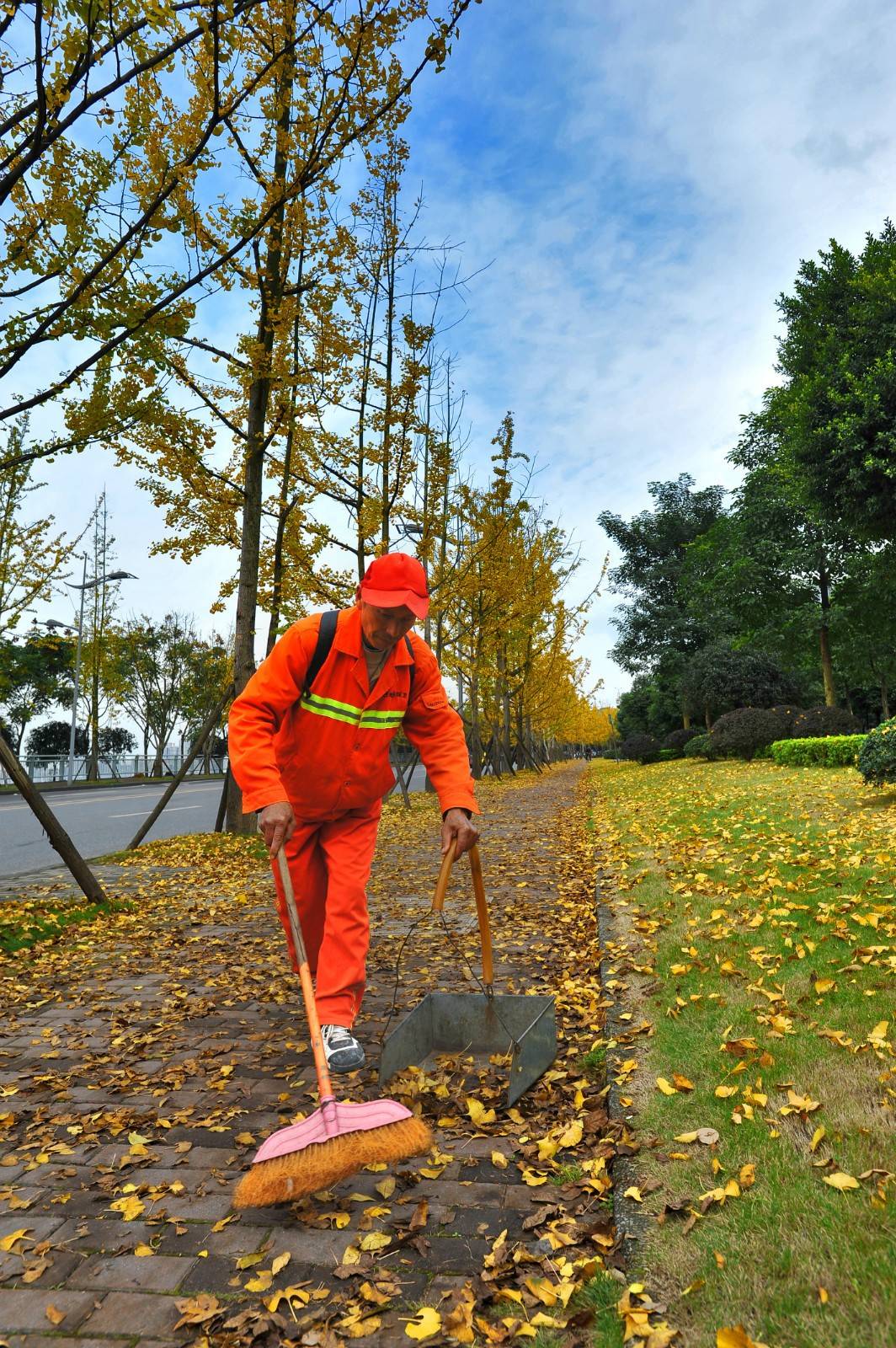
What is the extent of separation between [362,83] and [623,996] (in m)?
6.62

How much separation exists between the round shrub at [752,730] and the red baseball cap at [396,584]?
751 inches

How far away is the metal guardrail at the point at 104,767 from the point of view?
3462 cm

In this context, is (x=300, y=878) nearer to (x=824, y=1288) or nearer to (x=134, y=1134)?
(x=134, y=1134)

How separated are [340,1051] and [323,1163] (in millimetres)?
882

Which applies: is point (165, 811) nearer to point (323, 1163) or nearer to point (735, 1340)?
point (323, 1163)

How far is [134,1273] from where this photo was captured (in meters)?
2.15

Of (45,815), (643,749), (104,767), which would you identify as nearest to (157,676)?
(104,767)

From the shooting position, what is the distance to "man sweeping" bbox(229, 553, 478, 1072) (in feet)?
10.5

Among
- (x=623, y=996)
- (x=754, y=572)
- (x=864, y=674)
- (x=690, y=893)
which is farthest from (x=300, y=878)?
(x=864, y=674)

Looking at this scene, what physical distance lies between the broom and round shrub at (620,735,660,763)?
106ft

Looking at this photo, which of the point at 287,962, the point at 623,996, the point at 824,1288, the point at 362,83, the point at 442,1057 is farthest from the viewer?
the point at 362,83

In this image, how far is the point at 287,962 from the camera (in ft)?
17.3

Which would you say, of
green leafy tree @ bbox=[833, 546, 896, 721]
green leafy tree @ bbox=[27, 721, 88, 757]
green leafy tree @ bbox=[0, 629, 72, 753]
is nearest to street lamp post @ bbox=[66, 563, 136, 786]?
green leafy tree @ bbox=[0, 629, 72, 753]

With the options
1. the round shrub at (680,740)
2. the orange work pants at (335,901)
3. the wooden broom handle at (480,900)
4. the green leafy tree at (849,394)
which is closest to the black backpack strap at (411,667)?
the orange work pants at (335,901)
